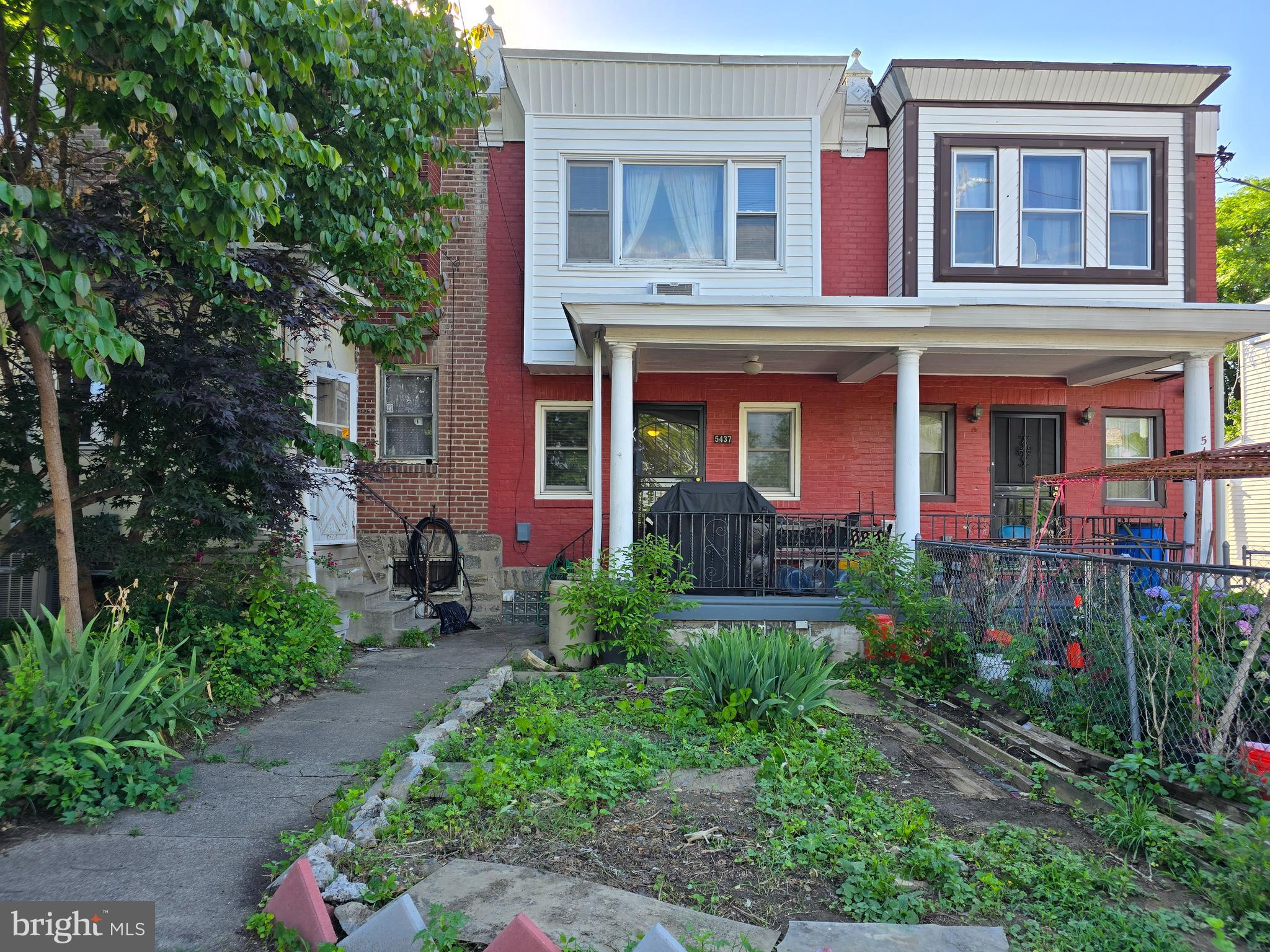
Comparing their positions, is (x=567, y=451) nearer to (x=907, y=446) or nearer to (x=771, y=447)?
(x=771, y=447)

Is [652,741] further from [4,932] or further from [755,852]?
[4,932]

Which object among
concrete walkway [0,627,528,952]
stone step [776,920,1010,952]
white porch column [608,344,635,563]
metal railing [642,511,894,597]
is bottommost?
concrete walkway [0,627,528,952]

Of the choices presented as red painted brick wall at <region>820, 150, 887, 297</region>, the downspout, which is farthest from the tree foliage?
red painted brick wall at <region>820, 150, 887, 297</region>

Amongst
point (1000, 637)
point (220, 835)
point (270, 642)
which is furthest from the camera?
point (270, 642)

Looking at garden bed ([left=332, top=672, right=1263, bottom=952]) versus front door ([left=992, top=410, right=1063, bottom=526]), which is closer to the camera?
garden bed ([left=332, top=672, right=1263, bottom=952])

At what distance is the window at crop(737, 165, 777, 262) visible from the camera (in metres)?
10.0

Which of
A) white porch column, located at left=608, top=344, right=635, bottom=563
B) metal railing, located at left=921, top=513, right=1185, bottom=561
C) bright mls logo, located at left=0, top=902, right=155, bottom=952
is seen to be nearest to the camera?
bright mls logo, located at left=0, top=902, right=155, bottom=952

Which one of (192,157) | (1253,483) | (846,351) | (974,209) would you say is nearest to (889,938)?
(192,157)

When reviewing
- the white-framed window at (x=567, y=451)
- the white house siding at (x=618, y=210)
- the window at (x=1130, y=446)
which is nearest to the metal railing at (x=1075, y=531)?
the window at (x=1130, y=446)

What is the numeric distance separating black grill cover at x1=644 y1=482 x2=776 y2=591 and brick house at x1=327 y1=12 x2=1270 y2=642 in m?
1.42

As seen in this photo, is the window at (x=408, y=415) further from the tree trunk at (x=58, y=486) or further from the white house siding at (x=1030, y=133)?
the white house siding at (x=1030, y=133)

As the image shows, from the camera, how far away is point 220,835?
143 inches

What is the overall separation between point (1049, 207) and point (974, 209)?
3.10ft

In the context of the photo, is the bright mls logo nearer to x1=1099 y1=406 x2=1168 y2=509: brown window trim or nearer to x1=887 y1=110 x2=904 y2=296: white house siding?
x1=887 y1=110 x2=904 y2=296: white house siding
